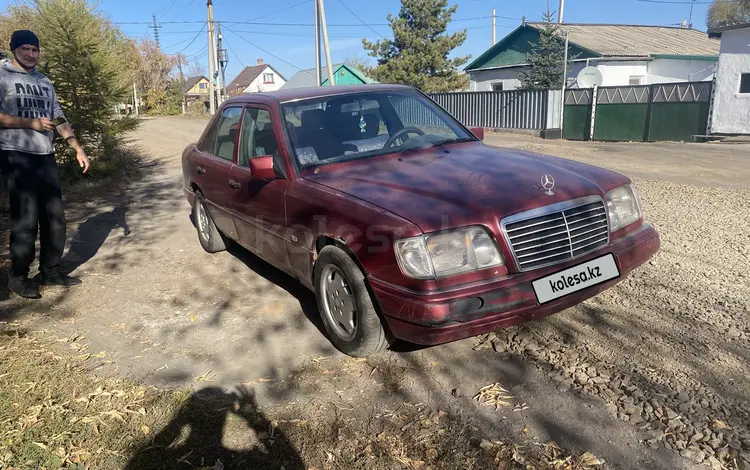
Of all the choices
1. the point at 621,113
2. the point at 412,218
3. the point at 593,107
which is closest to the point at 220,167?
the point at 412,218

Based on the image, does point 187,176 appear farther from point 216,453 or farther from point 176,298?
point 216,453

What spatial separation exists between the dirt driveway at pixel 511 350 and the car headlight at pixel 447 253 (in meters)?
0.68

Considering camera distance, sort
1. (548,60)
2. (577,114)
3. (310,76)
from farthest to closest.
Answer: (310,76)
(548,60)
(577,114)

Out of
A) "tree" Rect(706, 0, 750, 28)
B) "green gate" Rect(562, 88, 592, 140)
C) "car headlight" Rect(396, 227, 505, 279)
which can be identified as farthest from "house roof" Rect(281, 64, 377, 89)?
"car headlight" Rect(396, 227, 505, 279)

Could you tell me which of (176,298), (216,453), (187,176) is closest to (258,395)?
(216,453)

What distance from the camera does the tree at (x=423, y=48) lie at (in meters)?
33.6

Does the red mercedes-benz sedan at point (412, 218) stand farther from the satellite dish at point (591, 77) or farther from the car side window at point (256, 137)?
the satellite dish at point (591, 77)

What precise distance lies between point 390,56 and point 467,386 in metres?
34.6

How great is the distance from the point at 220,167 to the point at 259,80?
77674mm

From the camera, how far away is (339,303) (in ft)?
10.9

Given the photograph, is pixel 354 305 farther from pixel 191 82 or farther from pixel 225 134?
pixel 191 82

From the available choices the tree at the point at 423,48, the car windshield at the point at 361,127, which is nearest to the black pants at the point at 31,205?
the car windshield at the point at 361,127

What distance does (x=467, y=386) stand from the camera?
2973mm

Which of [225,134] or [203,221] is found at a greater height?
[225,134]
